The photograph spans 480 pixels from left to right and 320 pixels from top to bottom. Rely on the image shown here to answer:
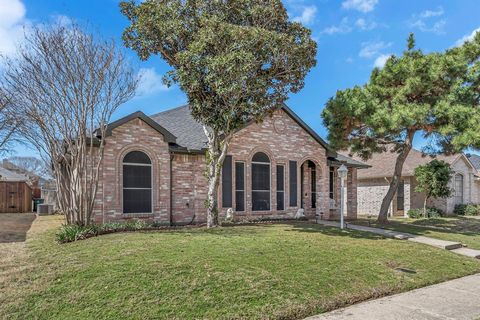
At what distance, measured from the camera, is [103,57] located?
11297 millimetres

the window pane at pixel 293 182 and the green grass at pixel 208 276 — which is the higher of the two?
the window pane at pixel 293 182

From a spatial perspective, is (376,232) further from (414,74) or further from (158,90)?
(158,90)

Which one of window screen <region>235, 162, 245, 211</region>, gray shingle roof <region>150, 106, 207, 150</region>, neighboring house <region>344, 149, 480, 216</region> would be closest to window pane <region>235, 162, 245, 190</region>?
window screen <region>235, 162, 245, 211</region>

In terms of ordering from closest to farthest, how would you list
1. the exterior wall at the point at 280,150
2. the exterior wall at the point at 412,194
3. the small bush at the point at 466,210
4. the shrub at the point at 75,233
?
the shrub at the point at 75,233
the exterior wall at the point at 280,150
the exterior wall at the point at 412,194
the small bush at the point at 466,210

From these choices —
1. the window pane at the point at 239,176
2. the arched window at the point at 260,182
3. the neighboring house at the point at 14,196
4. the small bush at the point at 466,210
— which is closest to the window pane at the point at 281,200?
the arched window at the point at 260,182

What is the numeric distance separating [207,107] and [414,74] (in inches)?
354

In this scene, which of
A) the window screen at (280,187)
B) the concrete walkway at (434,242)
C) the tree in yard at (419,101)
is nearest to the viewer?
the concrete walkway at (434,242)

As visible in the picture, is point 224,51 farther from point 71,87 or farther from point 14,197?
point 14,197

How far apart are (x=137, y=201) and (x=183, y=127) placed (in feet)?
16.5

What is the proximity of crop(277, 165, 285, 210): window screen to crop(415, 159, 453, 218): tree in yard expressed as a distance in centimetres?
980

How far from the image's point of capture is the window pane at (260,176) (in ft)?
52.1

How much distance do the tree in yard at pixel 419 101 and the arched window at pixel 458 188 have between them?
1044 cm

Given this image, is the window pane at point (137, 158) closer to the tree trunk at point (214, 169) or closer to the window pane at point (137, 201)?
the window pane at point (137, 201)

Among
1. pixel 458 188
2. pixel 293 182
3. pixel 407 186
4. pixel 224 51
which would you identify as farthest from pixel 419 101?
pixel 458 188
